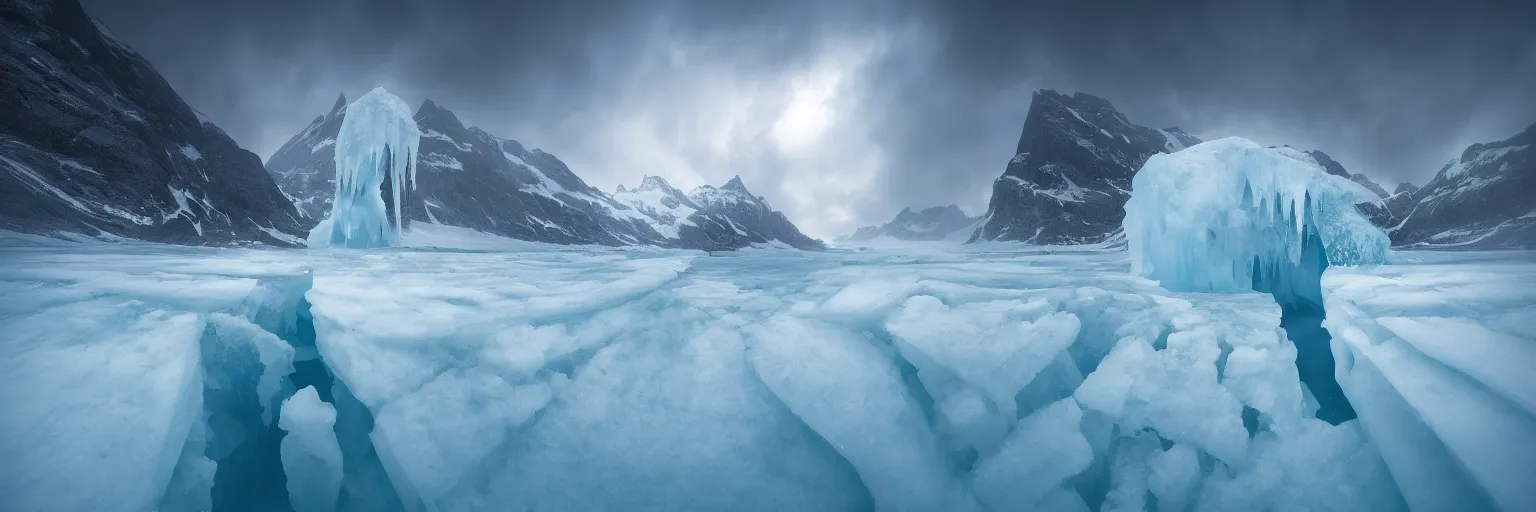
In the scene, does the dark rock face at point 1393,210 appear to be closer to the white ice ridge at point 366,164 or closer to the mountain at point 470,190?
the white ice ridge at point 366,164

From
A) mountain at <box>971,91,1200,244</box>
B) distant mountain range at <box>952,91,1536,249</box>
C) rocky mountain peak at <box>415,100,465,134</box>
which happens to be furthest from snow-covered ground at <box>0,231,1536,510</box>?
rocky mountain peak at <box>415,100,465,134</box>

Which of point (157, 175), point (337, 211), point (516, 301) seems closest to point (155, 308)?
point (516, 301)

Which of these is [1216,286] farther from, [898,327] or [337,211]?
[337,211]

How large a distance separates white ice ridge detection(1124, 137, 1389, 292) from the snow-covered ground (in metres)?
2.14

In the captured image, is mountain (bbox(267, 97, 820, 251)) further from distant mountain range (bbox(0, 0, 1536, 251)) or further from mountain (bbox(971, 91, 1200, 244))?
mountain (bbox(971, 91, 1200, 244))

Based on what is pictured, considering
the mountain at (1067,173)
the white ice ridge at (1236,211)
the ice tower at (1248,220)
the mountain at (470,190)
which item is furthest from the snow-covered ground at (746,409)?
the mountain at (1067,173)

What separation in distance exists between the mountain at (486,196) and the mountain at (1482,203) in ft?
470

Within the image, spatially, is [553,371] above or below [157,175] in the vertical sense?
below

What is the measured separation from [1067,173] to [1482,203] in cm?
9060

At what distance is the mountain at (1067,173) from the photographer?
143500mm

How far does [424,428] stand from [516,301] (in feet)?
7.78

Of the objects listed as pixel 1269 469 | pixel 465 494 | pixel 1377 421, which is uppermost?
pixel 1377 421

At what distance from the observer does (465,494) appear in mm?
3941

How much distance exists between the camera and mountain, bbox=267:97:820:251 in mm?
122125
